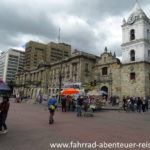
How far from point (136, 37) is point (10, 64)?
93194 mm

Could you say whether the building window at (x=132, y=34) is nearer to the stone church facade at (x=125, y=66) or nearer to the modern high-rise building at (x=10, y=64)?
the stone church facade at (x=125, y=66)

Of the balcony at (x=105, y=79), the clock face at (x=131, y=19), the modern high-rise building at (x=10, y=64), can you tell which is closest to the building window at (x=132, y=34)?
the clock face at (x=131, y=19)

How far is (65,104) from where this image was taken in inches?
652

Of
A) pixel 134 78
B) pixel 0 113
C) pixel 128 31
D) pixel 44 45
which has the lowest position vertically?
pixel 0 113

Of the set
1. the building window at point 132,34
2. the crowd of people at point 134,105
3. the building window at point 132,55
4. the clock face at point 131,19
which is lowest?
the crowd of people at point 134,105

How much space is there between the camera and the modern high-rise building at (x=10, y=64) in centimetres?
10375

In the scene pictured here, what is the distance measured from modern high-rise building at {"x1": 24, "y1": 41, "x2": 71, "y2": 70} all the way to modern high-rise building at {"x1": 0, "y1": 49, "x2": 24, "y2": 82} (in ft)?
61.4

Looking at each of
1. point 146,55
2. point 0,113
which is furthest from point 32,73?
point 0,113

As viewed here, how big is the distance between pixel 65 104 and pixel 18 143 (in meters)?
10.8

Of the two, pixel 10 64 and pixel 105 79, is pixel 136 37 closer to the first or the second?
pixel 105 79

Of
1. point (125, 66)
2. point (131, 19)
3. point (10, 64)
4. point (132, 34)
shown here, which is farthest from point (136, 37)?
point (10, 64)

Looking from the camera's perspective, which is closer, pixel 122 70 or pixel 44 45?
pixel 122 70

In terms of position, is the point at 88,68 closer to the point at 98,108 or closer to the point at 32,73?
the point at 98,108

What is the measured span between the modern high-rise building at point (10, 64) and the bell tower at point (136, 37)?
89.1 m
